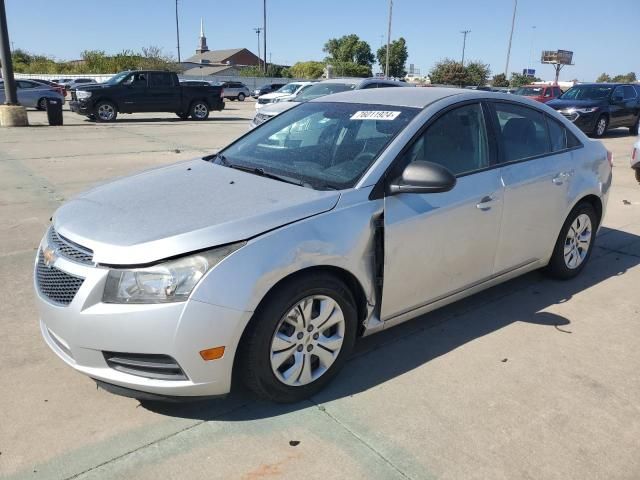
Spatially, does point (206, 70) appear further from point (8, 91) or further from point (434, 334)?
point (434, 334)

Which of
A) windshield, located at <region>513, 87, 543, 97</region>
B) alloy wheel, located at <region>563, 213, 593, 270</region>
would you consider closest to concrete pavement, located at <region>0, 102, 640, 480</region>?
alloy wheel, located at <region>563, 213, 593, 270</region>

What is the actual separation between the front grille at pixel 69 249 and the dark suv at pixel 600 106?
1658cm

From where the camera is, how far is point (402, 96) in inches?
146

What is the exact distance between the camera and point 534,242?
13.5 feet

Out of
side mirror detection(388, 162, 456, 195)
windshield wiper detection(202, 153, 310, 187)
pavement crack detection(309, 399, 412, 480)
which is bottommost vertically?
pavement crack detection(309, 399, 412, 480)

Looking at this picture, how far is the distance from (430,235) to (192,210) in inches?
55.3

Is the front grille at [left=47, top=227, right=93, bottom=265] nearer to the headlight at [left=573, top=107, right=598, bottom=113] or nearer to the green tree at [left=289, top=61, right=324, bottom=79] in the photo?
the headlight at [left=573, top=107, right=598, bottom=113]

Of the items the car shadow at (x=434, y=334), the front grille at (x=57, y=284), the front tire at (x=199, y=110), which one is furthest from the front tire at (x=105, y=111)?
the front grille at (x=57, y=284)

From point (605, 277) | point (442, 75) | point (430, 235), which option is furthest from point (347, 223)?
point (442, 75)

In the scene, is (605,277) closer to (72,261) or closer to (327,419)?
(327,419)

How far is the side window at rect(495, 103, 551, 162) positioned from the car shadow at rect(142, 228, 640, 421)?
116 centimetres

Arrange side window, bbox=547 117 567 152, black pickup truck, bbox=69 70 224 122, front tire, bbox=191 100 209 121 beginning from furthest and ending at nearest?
front tire, bbox=191 100 209 121 < black pickup truck, bbox=69 70 224 122 < side window, bbox=547 117 567 152

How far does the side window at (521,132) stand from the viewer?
12.7 ft

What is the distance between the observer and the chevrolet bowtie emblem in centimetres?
273
